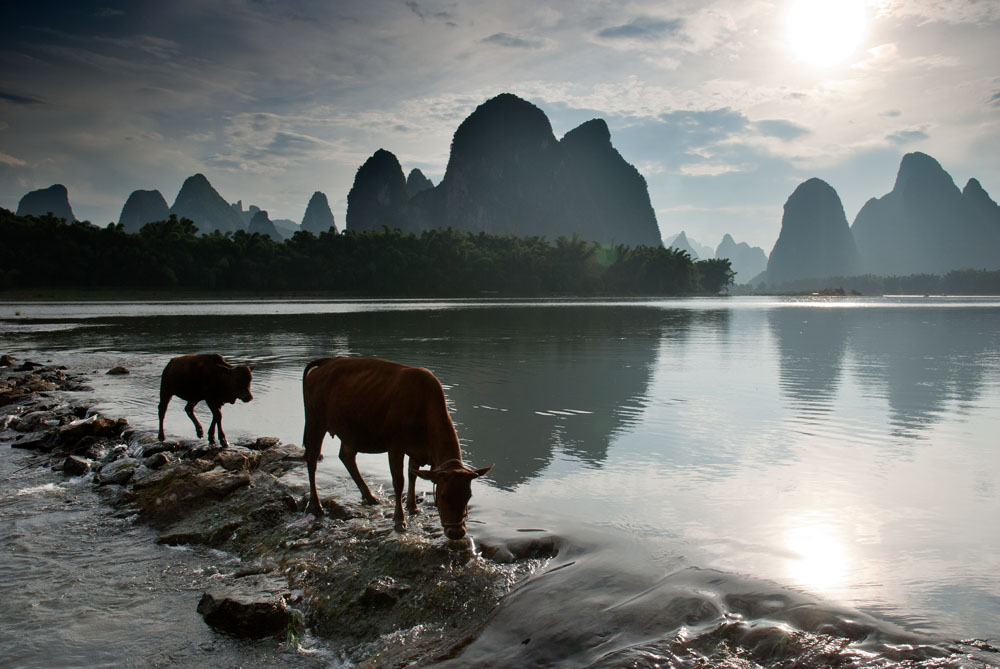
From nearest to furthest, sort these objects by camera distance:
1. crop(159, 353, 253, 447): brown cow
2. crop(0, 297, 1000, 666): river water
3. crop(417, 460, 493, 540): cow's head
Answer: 1. crop(0, 297, 1000, 666): river water
2. crop(417, 460, 493, 540): cow's head
3. crop(159, 353, 253, 447): brown cow

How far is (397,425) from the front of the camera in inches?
245

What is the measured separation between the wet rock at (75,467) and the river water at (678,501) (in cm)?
35

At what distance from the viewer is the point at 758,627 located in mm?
4562

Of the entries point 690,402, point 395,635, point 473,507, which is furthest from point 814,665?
point 690,402

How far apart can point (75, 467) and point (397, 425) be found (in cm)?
575

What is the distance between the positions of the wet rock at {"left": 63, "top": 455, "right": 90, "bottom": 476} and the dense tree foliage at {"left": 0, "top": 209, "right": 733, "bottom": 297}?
3758 inches

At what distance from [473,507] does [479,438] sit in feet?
11.9

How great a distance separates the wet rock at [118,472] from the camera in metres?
8.37

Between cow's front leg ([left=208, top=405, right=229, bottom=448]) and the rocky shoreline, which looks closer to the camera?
the rocky shoreline

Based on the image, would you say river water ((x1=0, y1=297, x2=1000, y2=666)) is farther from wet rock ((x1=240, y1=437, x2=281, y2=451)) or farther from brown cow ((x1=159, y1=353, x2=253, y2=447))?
brown cow ((x1=159, y1=353, x2=253, y2=447))

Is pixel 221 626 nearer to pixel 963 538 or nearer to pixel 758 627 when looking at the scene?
pixel 758 627

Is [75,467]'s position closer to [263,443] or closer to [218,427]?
[218,427]

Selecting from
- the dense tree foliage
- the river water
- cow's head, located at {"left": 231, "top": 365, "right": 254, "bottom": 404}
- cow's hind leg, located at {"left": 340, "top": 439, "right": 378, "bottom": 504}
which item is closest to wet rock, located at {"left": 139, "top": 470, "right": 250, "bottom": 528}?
the river water

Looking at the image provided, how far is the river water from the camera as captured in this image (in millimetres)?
4797
